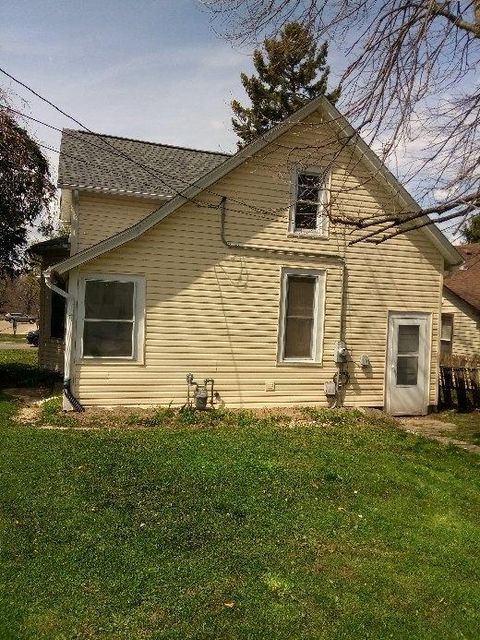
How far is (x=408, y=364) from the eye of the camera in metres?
13.4

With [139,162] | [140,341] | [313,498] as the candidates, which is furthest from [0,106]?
[313,498]

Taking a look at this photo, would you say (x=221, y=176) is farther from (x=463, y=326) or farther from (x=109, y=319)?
(x=463, y=326)

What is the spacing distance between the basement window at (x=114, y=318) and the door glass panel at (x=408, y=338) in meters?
6.23

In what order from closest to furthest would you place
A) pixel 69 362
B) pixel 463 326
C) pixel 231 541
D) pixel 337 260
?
pixel 231 541
pixel 69 362
pixel 337 260
pixel 463 326

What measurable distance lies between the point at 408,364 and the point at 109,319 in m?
7.18

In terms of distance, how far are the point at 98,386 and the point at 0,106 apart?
7054 millimetres

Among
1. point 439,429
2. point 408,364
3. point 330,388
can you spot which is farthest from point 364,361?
point 439,429

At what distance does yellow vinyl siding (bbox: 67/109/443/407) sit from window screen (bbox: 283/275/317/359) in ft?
1.03

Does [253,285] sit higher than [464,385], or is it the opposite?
[253,285]

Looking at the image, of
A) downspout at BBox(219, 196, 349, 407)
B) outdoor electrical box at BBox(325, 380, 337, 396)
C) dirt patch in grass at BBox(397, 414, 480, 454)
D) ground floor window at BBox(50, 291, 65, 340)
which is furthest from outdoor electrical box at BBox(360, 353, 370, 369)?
ground floor window at BBox(50, 291, 65, 340)

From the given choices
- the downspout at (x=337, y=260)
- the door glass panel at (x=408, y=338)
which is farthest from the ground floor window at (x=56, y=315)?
the door glass panel at (x=408, y=338)

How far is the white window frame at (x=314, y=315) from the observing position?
40.2ft

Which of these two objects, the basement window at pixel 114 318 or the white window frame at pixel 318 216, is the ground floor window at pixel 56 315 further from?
the white window frame at pixel 318 216

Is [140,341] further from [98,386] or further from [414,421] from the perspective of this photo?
[414,421]
